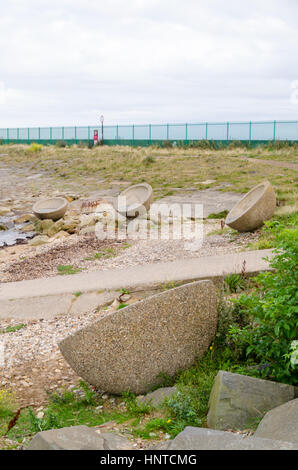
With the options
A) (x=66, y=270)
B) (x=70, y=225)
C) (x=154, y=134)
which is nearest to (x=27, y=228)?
(x=70, y=225)

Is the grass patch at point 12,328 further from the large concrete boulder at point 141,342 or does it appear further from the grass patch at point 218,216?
the grass patch at point 218,216

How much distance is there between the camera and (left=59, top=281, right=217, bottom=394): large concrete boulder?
14.2ft

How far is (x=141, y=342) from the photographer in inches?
171

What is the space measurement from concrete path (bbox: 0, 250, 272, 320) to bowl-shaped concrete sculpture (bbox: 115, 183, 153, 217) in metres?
5.18

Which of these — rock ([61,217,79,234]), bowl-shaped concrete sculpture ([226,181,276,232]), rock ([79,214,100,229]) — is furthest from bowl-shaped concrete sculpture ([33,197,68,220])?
bowl-shaped concrete sculpture ([226,181,276,232])

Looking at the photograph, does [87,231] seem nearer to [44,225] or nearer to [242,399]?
[44,225]

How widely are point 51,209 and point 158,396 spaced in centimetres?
1188

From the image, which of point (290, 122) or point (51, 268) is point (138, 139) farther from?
point (51, 268)

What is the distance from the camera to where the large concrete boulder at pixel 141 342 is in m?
4.33

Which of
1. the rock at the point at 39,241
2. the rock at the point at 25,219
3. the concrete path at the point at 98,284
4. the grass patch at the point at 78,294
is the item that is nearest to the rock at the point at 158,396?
A: the concrete path at the point at 98,284

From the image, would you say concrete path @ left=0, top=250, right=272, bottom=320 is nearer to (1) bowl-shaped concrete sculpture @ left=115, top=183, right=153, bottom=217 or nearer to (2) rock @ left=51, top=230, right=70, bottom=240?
(2) rock @ left=51, top=230, right=70, bottom=240

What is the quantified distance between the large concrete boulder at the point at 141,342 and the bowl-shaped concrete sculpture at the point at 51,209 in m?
10.5

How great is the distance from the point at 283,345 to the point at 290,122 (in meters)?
37.7

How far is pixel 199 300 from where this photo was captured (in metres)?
4.51
